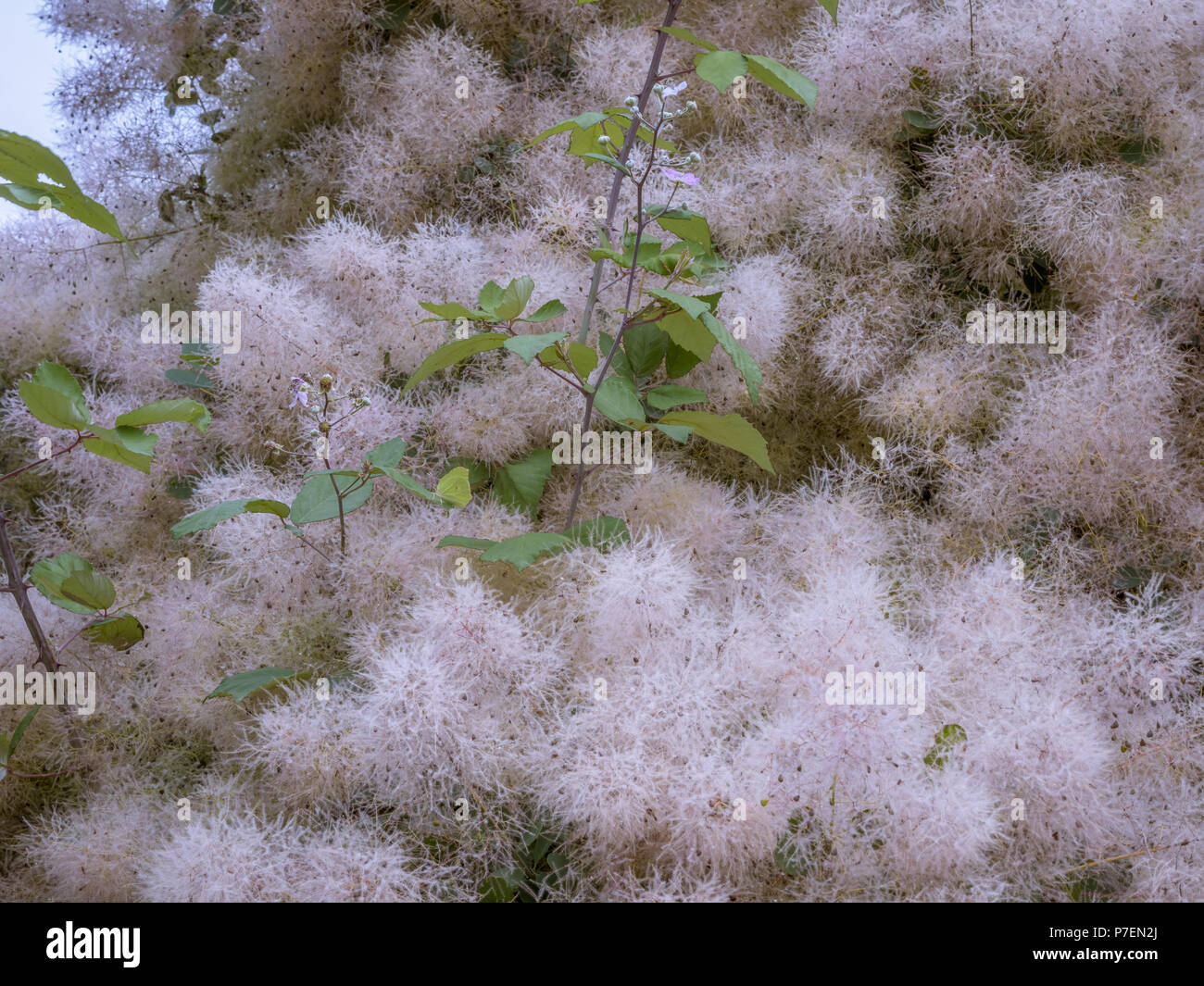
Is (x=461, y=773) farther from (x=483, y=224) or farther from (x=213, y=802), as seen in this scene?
(x=483, y=224)

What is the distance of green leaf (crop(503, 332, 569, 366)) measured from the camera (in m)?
0.91

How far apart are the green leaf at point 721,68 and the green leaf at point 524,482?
0.50 meters

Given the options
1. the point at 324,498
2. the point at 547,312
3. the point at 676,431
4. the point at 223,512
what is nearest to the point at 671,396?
the point at 676,431

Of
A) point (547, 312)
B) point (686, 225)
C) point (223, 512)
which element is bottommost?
point (223, 512)

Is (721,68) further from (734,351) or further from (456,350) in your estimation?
(456,350)

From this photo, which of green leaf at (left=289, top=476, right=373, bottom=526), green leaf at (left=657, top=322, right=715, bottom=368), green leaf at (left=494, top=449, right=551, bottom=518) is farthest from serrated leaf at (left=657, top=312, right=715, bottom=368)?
green leaf at (left=289, top=476, right=373, bottom=526)

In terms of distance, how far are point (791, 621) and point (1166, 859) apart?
420 mm

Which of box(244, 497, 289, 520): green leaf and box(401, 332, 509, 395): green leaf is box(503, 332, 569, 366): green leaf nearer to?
box(401, 332, 509, 395): green leaf

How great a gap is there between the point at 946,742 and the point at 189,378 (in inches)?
39.8

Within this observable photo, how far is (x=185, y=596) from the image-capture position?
117cm

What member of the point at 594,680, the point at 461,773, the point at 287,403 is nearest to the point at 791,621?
the point at 594,680

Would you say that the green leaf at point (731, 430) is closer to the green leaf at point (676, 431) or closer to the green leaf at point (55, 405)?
the green leaf at point (676, 431)

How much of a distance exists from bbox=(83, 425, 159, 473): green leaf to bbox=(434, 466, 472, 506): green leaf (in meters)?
0.28

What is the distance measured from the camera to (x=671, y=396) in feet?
3.69
